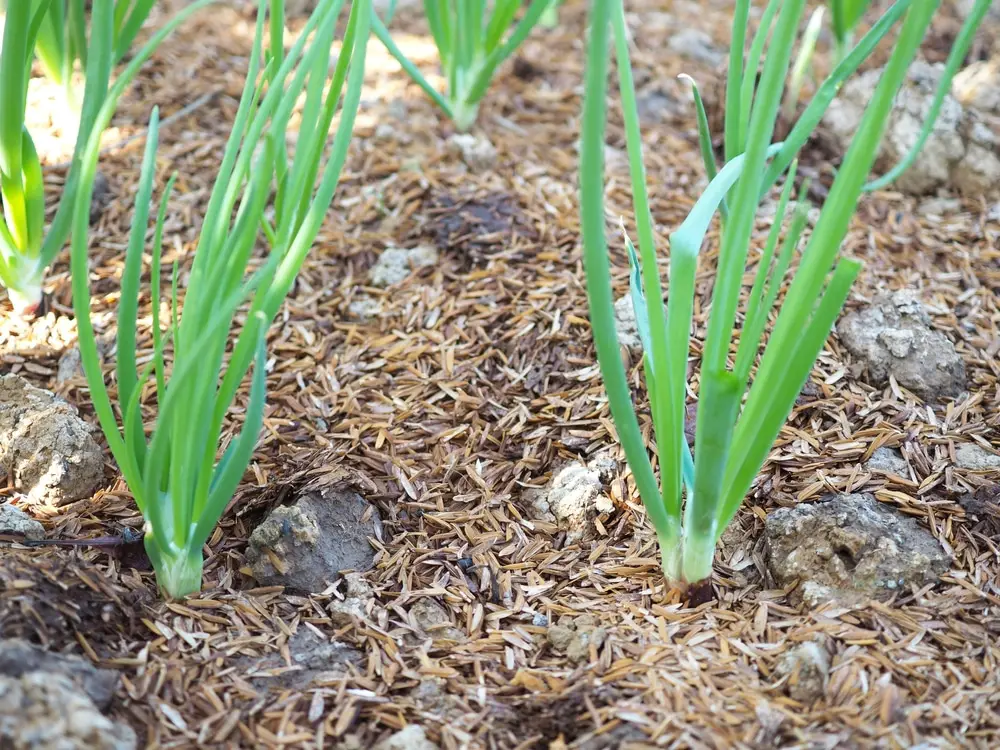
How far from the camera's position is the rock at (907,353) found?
168 centimetres

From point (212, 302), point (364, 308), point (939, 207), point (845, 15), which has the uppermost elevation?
point (212, 302)

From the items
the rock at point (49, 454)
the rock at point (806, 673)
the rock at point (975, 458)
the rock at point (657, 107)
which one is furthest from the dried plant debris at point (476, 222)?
the rock at point (806, 673)

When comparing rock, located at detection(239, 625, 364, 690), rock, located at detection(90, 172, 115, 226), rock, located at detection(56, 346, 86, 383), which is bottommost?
rock, located at detection(239, 625, 364, 690)

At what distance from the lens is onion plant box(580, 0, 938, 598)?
41.4 inches

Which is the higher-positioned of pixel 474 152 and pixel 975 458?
pixel 474 152

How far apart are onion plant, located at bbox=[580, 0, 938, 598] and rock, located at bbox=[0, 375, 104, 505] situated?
904 millimetres

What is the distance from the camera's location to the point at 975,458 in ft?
5.04

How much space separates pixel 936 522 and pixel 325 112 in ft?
3.57

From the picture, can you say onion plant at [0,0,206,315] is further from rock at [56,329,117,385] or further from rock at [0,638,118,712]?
rock at [0,638,118,712]

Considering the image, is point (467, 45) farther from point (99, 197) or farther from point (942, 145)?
point (942, 145)

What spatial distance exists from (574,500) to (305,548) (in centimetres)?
44

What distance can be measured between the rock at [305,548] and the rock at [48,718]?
0.37m

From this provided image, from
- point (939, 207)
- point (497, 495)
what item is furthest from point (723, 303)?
point (939, 207)

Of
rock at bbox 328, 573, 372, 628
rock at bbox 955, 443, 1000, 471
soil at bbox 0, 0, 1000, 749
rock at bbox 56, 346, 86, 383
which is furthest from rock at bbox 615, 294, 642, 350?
rock at bbox 56, 346, 86, 383
